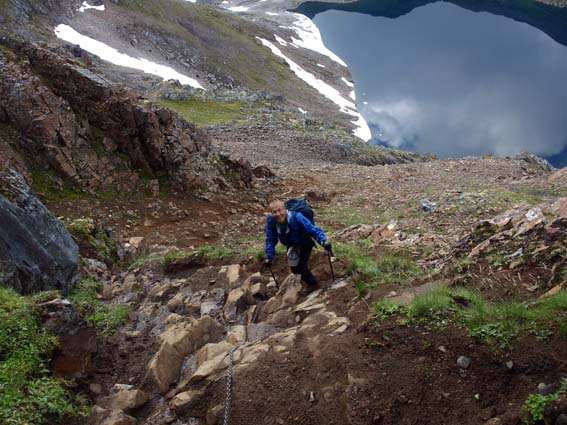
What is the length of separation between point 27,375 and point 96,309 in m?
2.90

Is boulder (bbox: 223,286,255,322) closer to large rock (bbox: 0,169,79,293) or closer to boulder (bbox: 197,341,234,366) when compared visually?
boulder (bbox: 197,341,234,366)

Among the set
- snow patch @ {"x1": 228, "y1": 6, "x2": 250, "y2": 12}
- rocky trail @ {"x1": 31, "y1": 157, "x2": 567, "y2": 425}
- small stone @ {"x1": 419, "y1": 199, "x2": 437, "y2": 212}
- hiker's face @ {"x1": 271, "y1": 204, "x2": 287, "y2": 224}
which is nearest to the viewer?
rocky trail @ {"x1": 31, "y1": 157, "x2": 567, "y2": 425}

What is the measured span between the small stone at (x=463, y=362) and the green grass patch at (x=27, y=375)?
4140mm

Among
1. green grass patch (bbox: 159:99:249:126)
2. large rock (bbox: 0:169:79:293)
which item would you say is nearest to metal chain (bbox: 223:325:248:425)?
large rock (bbox: 0:169:79:293)

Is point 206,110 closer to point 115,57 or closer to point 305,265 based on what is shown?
point 115,57

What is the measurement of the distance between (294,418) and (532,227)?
16.0ft

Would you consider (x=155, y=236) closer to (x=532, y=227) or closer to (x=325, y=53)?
(x=532, y=227)

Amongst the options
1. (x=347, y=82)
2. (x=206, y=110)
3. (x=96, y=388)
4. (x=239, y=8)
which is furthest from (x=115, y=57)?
(x=239, y=8)

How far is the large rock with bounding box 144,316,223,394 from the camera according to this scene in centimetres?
603

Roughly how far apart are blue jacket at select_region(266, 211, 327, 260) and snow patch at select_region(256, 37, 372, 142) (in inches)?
2115

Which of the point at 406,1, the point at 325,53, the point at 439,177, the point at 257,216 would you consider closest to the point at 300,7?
the point at 406,1

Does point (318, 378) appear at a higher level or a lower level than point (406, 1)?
lower

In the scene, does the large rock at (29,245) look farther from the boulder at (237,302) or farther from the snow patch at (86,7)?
the snow patch at (86,7)

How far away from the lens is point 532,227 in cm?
732
